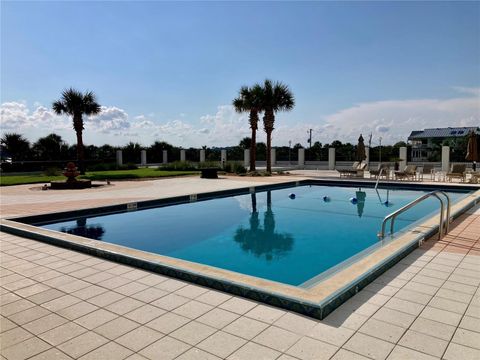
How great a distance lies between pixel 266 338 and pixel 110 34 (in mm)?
12436

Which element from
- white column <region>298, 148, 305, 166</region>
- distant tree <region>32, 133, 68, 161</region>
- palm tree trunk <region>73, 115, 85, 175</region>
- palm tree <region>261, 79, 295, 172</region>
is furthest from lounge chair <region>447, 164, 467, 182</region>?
distant tree <region>32, 133, 68, 161</region>

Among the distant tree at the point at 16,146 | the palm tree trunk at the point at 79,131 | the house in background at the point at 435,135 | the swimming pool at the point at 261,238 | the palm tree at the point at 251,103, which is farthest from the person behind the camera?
the house in background at the point at 435,135

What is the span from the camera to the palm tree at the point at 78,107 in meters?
21.9

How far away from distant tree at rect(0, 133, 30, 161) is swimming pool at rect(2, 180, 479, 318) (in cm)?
1963

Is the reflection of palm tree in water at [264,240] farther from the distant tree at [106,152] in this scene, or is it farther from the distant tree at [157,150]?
the distant tree at [157,150]

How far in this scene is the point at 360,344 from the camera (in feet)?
9.14

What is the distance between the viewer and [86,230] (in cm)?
842

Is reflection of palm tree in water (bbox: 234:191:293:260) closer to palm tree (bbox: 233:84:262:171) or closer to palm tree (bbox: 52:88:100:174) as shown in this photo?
palm tree (bbox: 233:84:262:171)

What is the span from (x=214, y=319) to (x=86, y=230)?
20.3 feet

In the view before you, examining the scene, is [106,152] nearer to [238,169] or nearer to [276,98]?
[238,169]

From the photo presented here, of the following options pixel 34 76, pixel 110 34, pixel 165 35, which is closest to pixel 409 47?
pixel 165 35

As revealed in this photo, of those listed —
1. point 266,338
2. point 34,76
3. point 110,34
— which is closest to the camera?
point 266,338

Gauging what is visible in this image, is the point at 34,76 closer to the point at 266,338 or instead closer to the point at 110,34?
the point at 110,34

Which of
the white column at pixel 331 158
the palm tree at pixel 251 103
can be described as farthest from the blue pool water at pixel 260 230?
the white column at pixel 331 158
